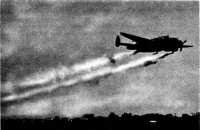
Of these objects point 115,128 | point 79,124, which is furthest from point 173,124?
point 79,124

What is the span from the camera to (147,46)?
61844 mm

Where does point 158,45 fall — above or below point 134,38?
below

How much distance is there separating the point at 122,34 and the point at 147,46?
655 centimetres

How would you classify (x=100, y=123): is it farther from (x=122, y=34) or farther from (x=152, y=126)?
(x=122, y=34)

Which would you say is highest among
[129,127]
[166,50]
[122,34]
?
[122,34]

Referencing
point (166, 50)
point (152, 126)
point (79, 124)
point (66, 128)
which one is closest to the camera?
A: point (166, 50)

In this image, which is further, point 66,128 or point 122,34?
point 66,128

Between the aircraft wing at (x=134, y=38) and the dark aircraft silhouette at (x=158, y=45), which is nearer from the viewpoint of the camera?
the dark aircraft silhouette at (x=158, y=45)

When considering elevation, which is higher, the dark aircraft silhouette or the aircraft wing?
the aircraft wing

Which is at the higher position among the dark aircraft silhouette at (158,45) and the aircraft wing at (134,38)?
the aircraft wing at (134,38)

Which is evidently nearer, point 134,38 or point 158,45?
point 158,45

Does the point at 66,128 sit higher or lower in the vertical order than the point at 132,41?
lower

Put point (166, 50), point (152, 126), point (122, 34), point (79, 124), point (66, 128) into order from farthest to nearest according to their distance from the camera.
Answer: point (79, 124) < point (66, 128) < point (152, 126) < point (122, 34) < point (166, 50)

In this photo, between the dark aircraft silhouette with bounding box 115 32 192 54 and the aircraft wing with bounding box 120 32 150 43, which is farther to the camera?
the aircraft wing with bounding box 120 32 150 43
